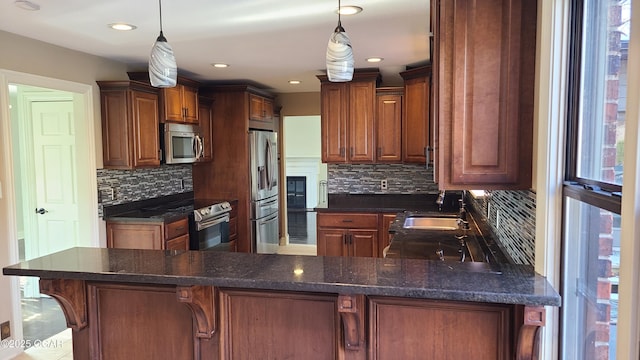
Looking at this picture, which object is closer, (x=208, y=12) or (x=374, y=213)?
(x=208, y=12)

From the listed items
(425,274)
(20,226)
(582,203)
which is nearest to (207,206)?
(20,226)

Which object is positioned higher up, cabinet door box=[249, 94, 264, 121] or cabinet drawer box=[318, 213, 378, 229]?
cabinet door box=[249, 94, 264, 121]

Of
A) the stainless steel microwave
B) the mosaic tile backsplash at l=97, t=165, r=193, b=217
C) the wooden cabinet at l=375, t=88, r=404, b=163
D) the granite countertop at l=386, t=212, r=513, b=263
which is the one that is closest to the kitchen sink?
the granite countertop at l=386, t=212, r=513, b=263

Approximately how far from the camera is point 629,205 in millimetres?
895

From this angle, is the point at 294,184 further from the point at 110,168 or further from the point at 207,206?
the point at 110,168

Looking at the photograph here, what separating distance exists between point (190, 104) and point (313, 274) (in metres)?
3.63

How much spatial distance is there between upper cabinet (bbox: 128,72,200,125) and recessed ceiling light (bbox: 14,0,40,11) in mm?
1681

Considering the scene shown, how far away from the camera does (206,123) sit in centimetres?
529

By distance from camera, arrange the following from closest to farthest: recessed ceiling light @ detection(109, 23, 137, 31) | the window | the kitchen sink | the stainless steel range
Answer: the window
recessed ceiling light @ detection(109, 23, 137, 31)
the kitchen sink
the stainless steel range

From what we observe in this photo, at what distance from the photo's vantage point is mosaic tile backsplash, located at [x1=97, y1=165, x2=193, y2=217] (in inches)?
156

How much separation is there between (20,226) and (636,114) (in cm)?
562

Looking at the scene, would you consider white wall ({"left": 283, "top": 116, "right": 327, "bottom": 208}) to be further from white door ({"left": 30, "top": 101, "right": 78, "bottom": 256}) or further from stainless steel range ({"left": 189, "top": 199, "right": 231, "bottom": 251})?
white door ({"left": 30, "top": 101, "right": 78, "bottom": 256})

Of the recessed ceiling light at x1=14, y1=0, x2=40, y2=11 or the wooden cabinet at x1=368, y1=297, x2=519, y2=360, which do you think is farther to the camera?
the recessed ceiling light at x1=14, y1=0, x2=40, y2=11

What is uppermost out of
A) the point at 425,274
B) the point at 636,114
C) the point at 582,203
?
the point at 636,114
